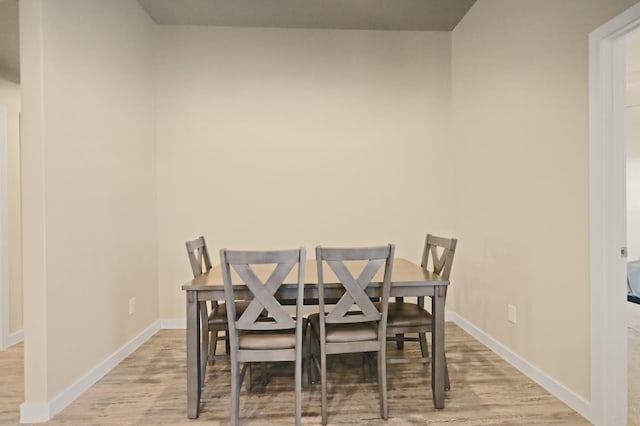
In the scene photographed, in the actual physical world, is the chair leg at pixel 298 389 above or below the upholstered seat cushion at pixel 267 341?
below

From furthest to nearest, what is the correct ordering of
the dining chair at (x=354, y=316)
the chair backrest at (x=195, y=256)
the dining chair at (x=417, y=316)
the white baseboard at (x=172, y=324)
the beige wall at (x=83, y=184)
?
the white baseboard at (x=172, y=324)
the chair backrest at (x=195, y=256)
the dining chair at (x=417, y=316)
the beige wall at (x=83, y=184)
the dining chair at (x=354, y=316)

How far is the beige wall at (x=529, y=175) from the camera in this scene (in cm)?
212

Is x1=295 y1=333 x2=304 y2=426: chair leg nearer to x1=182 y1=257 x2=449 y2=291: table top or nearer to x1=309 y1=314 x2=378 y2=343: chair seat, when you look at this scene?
x1=309 y1=314 x2=378 y2=343: chair seat

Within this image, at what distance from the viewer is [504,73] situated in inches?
112

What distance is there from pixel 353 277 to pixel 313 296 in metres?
0.31

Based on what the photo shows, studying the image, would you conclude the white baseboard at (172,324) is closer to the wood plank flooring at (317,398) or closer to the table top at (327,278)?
the wood plank flooring at (317,398)

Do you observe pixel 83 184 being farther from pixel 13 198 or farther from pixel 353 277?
pixel 353 277

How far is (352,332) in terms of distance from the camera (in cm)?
208

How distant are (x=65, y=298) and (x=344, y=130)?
103 inches

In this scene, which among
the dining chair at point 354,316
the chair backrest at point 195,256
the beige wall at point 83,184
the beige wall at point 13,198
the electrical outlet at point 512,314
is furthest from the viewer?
the beige wall at point 13,198

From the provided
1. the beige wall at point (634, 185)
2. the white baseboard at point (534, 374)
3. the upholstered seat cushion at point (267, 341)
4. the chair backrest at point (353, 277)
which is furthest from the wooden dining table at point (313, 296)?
the beige wall at point (634, 185)

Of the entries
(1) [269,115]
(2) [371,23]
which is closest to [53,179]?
(1) [269,115]

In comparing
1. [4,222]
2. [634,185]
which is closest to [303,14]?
[4,222]

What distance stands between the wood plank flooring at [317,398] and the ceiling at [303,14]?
271 centimetres
